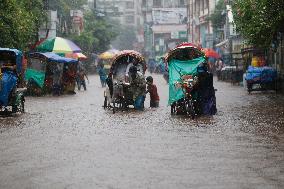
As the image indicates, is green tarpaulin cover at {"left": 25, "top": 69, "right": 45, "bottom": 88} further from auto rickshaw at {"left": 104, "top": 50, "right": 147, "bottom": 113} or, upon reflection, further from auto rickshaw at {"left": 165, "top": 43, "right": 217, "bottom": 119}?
auto rickshaw at {"left": 165, "top": 43, "right": 217, "bottom": 119}

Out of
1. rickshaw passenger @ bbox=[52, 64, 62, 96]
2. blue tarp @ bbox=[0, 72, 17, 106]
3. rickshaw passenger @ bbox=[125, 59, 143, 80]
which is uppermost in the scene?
rickshaw passenger @ bbox=[125, 59, 143, 80]

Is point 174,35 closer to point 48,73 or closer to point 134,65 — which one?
point 48,73

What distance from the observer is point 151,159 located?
910 centimetres

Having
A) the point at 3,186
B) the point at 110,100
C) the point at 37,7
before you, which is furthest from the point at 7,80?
the point at 37,7

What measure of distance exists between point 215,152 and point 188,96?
21.3 feet

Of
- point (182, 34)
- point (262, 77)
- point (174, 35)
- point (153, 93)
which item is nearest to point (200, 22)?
point (182, 34)

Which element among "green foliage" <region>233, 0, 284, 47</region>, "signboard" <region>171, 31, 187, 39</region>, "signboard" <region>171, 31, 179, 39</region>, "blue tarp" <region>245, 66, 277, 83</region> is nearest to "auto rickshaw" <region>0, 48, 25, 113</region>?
"green foliage" <region>233, 0, 284, 47</region>

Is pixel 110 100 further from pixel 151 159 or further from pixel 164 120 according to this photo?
pixel 151 159

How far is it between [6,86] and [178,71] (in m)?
4.80

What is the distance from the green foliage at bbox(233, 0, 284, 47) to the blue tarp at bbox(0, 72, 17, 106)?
9.29 metres

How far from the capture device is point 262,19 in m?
21.5

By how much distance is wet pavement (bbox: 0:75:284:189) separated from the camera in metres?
7.49

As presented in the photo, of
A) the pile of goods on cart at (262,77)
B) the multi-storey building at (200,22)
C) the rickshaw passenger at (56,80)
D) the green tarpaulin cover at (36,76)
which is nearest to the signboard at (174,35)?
the multi-storey building at (200,22)

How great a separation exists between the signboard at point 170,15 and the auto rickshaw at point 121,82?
68720 millimetres
